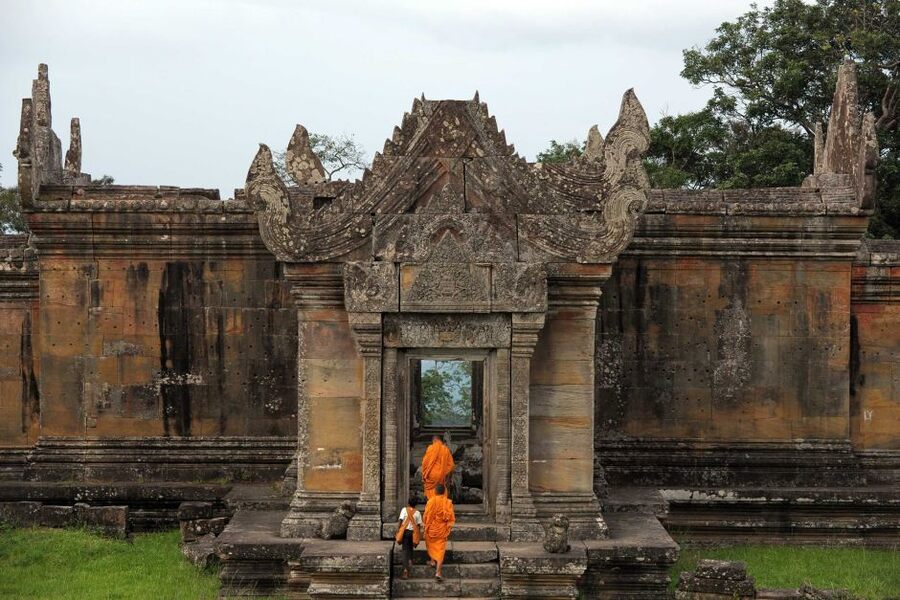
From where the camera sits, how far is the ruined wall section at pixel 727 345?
1797cm

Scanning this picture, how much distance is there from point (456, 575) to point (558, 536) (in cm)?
104

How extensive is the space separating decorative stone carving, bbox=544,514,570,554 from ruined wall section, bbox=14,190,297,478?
5445 mm

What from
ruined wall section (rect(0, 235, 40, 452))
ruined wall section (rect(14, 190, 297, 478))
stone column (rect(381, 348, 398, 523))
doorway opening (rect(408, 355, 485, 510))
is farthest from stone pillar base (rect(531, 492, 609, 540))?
ruined wall section (rect(0, 235, 40, 452))

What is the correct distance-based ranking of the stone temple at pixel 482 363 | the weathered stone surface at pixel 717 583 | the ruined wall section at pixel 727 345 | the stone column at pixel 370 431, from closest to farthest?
1. the weathered stone surface at pixel 717 583
2. the stone column at pixel 370 431
3. the stone temple at pixel 482 363
4. the ruined wall section at pixel 727 345

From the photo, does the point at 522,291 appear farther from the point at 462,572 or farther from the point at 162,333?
the point at 162,333

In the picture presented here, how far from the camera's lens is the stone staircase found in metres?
13.8

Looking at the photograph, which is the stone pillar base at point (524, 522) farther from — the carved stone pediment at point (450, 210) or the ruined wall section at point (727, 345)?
the ruined wall section at point (727, 345)

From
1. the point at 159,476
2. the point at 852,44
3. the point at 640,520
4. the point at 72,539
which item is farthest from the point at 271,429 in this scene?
the point at 852,44

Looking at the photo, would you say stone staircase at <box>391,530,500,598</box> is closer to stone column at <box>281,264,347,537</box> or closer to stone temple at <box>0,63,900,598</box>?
stone column at <box>281,264,347,537</box>

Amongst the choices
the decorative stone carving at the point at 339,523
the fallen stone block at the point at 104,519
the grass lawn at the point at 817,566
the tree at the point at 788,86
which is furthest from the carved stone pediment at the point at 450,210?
the tree at the point at 788,86

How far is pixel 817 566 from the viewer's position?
16.3 meters

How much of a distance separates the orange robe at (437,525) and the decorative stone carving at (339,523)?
883 mm

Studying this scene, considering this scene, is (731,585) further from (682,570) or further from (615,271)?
(615,271)

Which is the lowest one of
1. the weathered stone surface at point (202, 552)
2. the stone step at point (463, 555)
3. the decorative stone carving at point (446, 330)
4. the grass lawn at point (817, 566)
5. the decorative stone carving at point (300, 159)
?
the grass lawn at point (817, 566)
